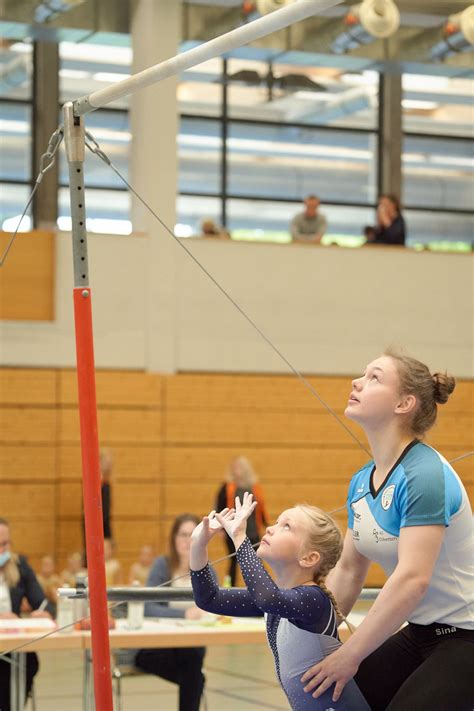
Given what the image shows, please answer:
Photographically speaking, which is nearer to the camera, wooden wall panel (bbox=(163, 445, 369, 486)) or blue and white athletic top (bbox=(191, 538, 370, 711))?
blue and white athletic top (bbox=(191, 538, 370, 711))

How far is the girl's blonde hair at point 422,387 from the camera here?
258 centimetres

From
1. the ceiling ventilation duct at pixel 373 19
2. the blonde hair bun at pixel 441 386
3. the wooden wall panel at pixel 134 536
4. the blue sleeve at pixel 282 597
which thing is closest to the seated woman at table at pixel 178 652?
the blue sleeve at pixel 282 597

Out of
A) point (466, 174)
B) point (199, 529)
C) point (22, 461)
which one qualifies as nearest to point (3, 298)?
point (22, 461)

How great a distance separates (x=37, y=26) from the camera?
1213cm

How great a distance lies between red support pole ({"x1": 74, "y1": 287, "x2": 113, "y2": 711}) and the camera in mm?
2922

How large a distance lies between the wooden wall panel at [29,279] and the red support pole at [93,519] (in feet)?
Answer: 28.9

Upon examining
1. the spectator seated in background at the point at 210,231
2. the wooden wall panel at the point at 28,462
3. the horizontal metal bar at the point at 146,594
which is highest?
the horizontal metal bar at the point at 146,594

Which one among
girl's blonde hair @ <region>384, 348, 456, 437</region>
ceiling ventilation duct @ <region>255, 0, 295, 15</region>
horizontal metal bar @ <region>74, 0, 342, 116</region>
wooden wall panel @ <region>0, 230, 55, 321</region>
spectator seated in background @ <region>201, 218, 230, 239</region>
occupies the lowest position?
wooden wall panel @ <region>0, 230, 55, 321</region>

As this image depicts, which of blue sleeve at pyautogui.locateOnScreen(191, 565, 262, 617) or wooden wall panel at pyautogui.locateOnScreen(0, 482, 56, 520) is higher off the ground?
blue sleeve at pyautogui.locateOnScreen(191, 565, 262, 617)

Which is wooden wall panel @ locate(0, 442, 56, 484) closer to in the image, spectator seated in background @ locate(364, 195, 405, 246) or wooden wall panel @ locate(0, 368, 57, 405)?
wooden wall panel @ locate(0, 368, 57, 405)

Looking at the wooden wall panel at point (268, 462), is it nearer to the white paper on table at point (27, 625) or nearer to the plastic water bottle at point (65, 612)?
the white paper on table at point (27, 625)

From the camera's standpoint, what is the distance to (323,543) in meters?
2.65

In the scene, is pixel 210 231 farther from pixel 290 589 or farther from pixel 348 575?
pixel 290 589

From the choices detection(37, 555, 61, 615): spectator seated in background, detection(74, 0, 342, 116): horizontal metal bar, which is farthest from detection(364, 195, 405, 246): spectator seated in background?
detection(74, 0, 342, 116): horizontal metal bar
